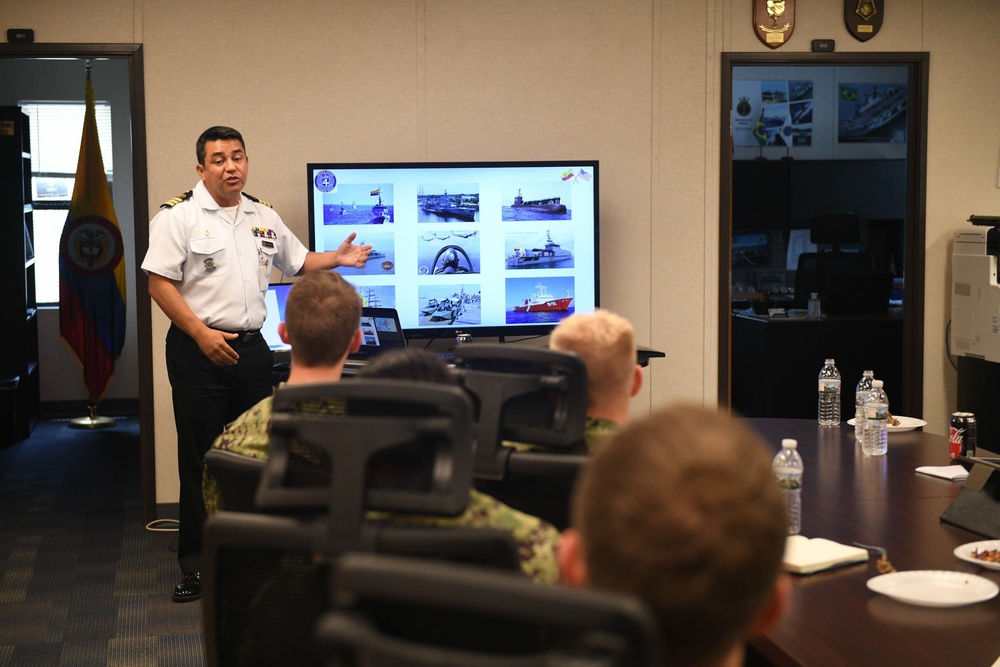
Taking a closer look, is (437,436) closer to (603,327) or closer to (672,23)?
(603,327)

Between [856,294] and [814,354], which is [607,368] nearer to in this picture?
[814,354]

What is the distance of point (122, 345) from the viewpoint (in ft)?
Result: 23.2

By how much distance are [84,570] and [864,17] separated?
446 centimetres

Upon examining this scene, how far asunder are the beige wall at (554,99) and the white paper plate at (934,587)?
334cm

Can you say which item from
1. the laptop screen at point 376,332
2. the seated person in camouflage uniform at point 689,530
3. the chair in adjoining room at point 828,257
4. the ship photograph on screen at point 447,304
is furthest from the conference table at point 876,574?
the chair in adjoining room at point 828,257

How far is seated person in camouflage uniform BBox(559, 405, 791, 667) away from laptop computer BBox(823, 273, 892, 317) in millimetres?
5819

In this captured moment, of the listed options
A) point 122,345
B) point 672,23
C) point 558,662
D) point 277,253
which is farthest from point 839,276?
point 558,662

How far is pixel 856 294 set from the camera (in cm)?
638

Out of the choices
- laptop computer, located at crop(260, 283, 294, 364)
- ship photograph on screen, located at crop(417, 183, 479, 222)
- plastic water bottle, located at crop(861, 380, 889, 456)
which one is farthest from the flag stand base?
plastic water bottle, located at crop(861, 380, 889, 456)

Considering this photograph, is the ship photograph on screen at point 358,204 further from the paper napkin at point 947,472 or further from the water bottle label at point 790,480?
the water bottle label at point 790,480

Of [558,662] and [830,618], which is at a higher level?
[558,662]

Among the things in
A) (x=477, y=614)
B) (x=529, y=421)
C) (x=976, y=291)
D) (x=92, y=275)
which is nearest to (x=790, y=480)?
(x=529, y=421)

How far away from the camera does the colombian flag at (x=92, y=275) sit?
6.93 metres

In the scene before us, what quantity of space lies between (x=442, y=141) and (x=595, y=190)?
77 cm
